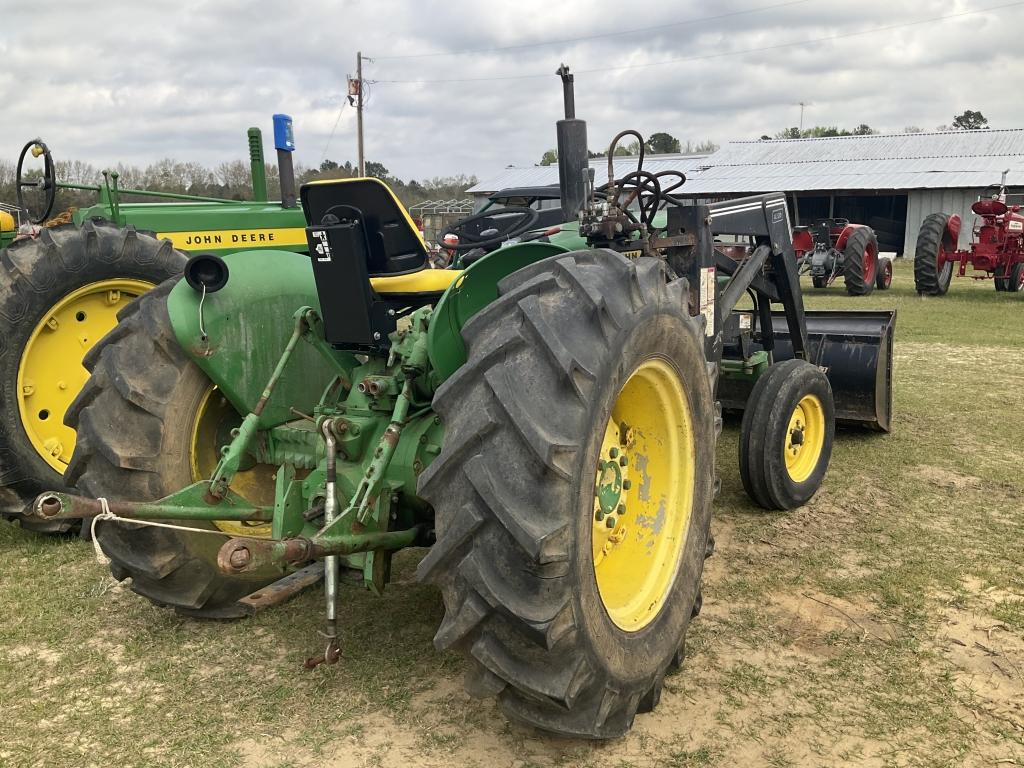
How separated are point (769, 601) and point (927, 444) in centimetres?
270

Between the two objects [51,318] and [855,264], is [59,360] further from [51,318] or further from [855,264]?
[855,264]

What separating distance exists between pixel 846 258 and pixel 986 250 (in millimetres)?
2243

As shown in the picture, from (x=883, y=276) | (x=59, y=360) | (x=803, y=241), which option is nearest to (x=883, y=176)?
(x=883, y=276)

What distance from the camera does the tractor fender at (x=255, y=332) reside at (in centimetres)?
307

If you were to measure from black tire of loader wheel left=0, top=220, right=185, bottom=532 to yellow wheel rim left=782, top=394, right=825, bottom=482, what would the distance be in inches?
146

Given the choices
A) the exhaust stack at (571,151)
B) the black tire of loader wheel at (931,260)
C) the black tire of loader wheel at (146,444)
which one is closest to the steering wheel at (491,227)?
the exhaust stack at (571,151)

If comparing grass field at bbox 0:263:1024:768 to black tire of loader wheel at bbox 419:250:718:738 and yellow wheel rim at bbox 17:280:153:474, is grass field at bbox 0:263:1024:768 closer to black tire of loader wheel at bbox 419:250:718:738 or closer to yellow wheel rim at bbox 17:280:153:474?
black tire of loader wheel at bbox 419:250:718:738

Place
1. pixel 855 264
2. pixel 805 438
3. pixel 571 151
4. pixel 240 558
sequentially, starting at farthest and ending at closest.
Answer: pixel 855 264, pixel 805 438, pixel 571 151, pixel 240 558

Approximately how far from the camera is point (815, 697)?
2.82 meters

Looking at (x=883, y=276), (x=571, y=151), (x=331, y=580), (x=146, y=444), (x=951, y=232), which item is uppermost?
(x=571, y=151)

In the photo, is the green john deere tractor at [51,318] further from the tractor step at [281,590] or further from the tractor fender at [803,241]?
the tractor fender at [803,241]

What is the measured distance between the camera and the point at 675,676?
295cm

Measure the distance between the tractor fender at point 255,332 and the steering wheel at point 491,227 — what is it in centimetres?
80

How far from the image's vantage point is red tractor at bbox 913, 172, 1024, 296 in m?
14.4
